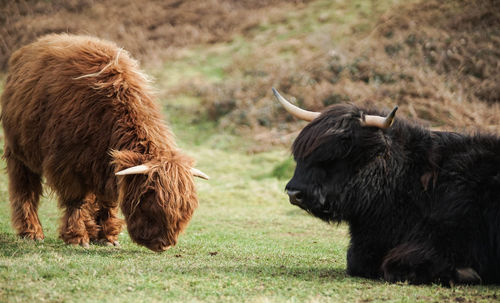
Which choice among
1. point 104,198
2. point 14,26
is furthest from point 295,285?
point 14,26

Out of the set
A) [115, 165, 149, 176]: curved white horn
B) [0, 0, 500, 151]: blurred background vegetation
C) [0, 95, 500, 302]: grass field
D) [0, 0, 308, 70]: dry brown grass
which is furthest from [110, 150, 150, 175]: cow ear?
[0, 0, 308, 70]: dry brown grass

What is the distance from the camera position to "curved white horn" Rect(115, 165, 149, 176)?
5773 millimetres

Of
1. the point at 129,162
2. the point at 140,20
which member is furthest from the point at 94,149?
the point at 140,20

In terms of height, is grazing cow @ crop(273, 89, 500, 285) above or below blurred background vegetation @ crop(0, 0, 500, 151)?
above

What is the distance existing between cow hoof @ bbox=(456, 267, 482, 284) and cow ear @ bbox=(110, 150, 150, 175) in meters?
3.21

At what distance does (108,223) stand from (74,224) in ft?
1.74

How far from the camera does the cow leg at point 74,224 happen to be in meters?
6.65

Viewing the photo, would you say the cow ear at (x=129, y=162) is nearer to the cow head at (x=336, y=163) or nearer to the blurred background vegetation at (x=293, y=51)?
the cow head at (x=336, y=163)

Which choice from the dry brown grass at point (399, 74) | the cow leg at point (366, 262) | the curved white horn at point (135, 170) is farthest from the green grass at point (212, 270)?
the dry brown grass at point (399, 74)

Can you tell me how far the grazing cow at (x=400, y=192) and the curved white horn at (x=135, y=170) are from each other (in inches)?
71.9

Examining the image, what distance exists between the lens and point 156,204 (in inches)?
234

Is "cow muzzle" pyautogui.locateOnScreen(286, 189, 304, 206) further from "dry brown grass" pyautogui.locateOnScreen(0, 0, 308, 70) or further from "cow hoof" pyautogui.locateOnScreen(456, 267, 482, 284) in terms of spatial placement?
"dry brown grass" pyautogui.locateOnScreen(0, 0, 308, 70)

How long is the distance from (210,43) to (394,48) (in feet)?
31.5

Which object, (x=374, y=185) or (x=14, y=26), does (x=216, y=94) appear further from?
(x=374, y=185)
